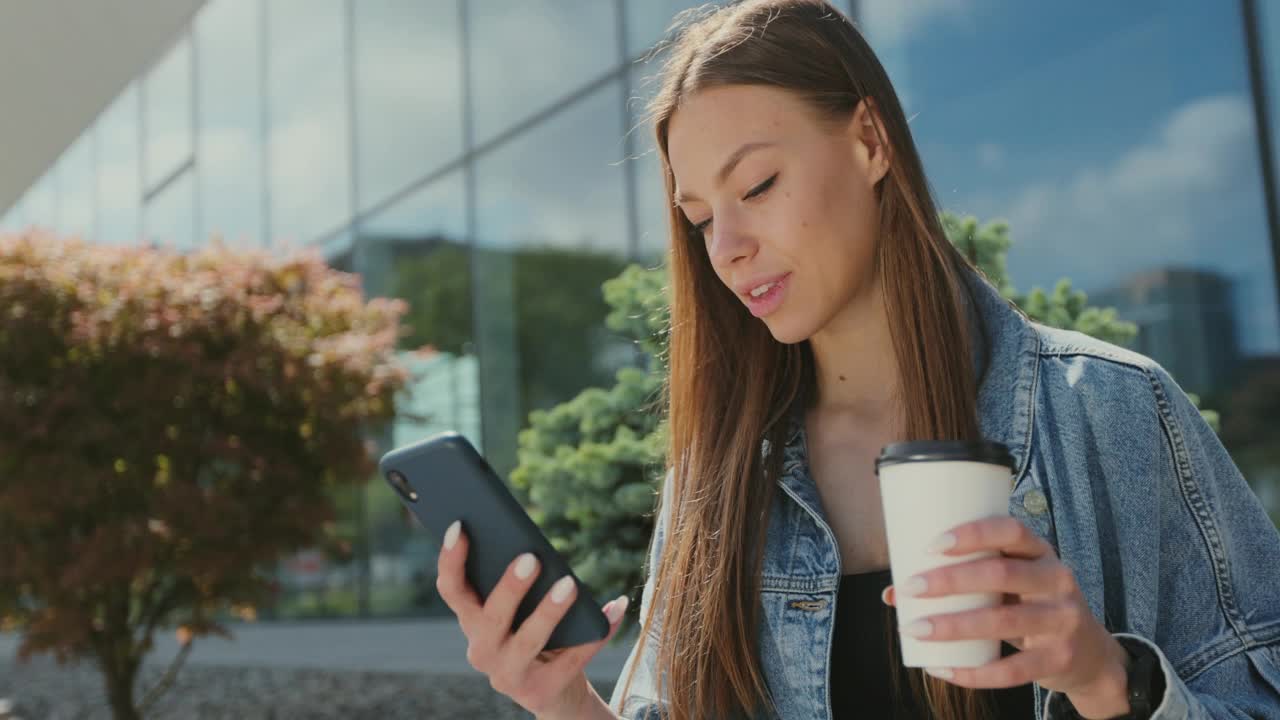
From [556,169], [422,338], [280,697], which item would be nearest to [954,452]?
[556,169]

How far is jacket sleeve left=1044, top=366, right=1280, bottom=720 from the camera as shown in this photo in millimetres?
1387

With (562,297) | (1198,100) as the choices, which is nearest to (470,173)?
(562,297)

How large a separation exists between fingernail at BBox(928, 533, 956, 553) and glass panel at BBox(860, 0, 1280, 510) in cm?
449

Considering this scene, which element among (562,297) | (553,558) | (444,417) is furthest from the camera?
(444,417)

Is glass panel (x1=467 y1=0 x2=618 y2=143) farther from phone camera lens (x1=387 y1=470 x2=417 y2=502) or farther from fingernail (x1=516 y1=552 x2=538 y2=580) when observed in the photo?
fingernail (x1=516 y1=552 x2=538 y2=580)

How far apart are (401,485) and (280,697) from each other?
26.0 ft

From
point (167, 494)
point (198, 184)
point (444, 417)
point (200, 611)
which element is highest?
point (198, 184)

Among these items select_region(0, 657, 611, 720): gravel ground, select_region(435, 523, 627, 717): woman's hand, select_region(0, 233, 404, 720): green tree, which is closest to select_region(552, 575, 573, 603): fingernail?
select_region(435, 523, 627, 717): woman's hand

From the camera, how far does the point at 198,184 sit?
15.4 m

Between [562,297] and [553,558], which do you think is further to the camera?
[562,297]

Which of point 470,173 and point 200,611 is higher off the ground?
point 470,173

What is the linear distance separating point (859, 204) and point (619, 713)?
33.2 inches

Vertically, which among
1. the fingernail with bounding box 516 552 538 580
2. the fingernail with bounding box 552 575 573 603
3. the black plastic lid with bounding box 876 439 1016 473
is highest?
the black plastic lid with bounding box 876 439 1016 473

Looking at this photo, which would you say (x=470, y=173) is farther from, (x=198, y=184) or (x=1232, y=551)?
(x=1232, y=551)
